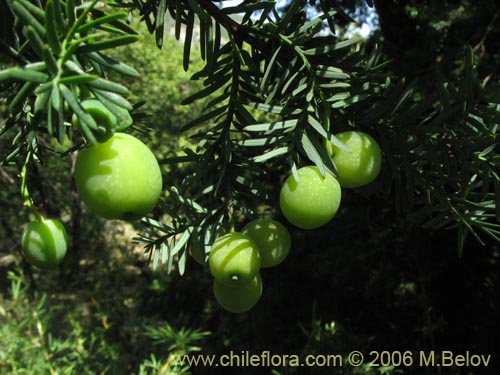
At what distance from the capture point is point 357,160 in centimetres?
61

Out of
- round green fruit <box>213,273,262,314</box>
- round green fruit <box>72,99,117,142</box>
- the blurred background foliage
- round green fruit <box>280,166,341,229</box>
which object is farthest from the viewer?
the blurred background foliage

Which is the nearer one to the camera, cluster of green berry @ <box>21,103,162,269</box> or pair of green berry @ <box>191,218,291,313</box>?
cluster of green berry @ <box>21,103,162,269</box>

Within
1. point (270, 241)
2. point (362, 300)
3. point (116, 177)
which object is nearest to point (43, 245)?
point (116, 177)

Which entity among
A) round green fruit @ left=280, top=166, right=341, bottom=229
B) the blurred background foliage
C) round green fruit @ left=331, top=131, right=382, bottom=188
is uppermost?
round green fruit @ left=331, top=131, right=382, bottom=188

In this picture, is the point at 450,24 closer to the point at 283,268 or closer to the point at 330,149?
the point at 283,268

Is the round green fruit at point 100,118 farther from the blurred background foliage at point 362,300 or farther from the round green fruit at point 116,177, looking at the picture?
the blurred background foliage at point 362,300

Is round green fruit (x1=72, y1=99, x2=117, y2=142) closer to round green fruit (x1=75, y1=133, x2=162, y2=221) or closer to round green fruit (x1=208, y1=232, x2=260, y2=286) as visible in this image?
round green fruit (x1=75, y1=133, x2=162, y2=221)

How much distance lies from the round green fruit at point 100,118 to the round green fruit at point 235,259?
258mm

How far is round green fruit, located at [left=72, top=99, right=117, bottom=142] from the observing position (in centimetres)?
42

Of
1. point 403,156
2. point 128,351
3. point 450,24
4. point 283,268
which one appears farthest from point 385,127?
point 128,351

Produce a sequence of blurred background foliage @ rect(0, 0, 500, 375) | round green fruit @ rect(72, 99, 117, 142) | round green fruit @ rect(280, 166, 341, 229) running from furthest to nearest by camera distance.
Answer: blurred background foliage @ rect(0, 0, 500, 375)
round green fruit @ rect(280, 166, 341, 229)
round green fruit @ rect(72, 99, 117, 142)

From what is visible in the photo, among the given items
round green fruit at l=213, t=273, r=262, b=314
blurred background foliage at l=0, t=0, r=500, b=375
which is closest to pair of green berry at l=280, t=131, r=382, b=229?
round green fruit at l=213, t=273, r=262, b=314

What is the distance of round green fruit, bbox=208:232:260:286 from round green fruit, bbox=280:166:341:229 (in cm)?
8

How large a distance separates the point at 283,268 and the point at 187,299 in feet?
3.56
